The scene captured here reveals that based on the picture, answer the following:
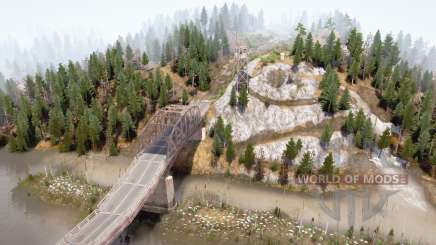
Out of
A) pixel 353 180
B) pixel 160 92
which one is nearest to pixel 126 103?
pixel 160 92

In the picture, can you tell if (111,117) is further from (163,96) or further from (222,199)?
(222,199)

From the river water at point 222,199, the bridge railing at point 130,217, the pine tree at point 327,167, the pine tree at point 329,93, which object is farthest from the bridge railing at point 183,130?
the pine tree at point 329,93

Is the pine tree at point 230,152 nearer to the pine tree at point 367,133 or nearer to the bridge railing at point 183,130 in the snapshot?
the bridge railing at point 183,130

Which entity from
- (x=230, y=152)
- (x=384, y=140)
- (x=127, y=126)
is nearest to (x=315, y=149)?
(x=384, y=140)

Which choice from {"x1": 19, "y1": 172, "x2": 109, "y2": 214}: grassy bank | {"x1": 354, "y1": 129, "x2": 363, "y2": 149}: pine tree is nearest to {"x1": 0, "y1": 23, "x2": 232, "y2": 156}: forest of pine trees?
{"x1": 19, "y1": 172, "x2": 109, "y2": 214}: grassy bank

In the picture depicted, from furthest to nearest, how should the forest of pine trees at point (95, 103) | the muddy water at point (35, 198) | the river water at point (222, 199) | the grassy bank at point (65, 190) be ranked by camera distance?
the forest of pine trees at point (95, 103), the grassy bank at point (65, 190), the river water at point (222, 199), the muddy water at point (35, 198)
